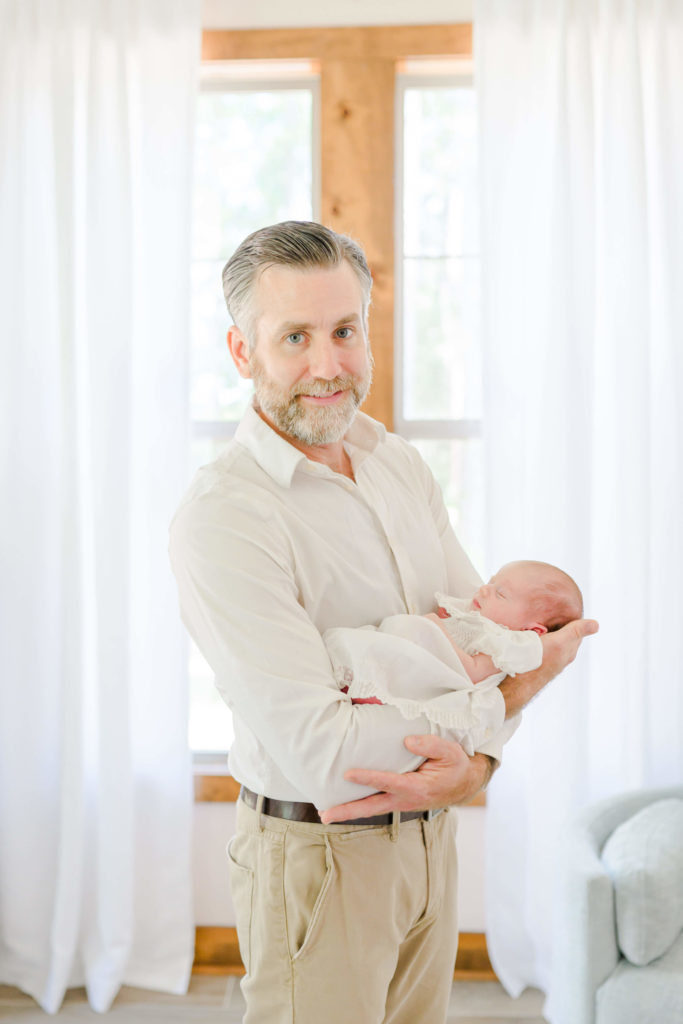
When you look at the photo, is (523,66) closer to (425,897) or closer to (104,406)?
(104,406)

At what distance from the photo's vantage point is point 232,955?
3.13 meters

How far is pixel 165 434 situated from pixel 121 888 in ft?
4.80

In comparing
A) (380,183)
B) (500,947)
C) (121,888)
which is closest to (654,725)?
(500,947)

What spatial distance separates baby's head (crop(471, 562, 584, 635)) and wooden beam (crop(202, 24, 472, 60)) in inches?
78.8

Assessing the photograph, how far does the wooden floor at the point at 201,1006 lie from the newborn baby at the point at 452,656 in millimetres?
1754

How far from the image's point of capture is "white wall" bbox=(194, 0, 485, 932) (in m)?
3.00

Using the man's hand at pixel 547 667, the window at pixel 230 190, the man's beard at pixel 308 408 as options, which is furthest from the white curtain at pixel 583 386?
the man's beard at pixel 308 408

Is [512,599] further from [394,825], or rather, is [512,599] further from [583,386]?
[583,386]

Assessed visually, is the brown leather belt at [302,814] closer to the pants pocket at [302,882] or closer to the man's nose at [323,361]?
the pants pocket at [302,882]

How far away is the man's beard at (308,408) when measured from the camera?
153 cm

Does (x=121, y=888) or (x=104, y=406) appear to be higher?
(x=104, y=406)

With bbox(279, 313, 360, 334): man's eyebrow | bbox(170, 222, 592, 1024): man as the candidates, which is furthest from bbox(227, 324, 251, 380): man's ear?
bbox(279, 313, 360, 334): man's eyebrow

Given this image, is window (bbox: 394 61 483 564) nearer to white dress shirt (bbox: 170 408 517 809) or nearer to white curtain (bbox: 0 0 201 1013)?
white curtain (bbox: 0 0 201 1013)

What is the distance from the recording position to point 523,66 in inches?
114
